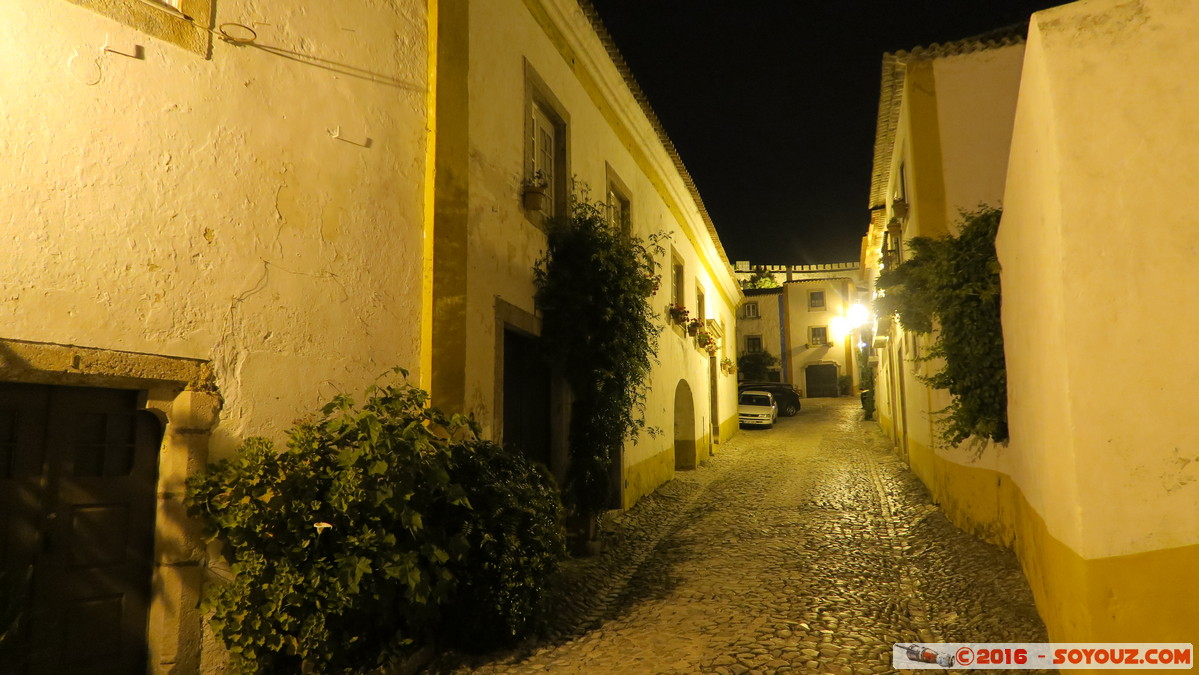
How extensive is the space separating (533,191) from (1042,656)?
18.4 ft

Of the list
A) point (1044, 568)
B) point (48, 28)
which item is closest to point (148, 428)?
point (48, 28)

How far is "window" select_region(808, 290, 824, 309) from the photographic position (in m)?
37.8

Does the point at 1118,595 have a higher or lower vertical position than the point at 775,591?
higher

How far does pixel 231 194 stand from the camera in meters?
4.38

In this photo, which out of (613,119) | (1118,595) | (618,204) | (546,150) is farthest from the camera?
(618,204)

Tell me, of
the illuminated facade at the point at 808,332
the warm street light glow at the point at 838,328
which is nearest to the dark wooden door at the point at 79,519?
the illuminated facade at the point at 808,332

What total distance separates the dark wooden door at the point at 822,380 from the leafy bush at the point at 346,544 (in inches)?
1351

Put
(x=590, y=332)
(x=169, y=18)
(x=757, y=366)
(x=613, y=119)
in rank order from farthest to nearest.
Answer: (x=757, y=366), (x=613, y=119), (x=590, y=332), (x=169, y=18)

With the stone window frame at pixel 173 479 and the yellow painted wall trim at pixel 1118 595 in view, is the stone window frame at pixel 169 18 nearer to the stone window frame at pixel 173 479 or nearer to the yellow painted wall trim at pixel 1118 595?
the stone window frame at pixel 173 479

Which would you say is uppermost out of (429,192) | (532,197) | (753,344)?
(753,344)

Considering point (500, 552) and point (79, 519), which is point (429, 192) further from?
point (79, 519)

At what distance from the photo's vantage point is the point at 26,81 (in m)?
3.64

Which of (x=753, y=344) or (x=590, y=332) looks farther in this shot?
(x=753, y=344)

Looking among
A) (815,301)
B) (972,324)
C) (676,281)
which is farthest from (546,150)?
(815,301)
